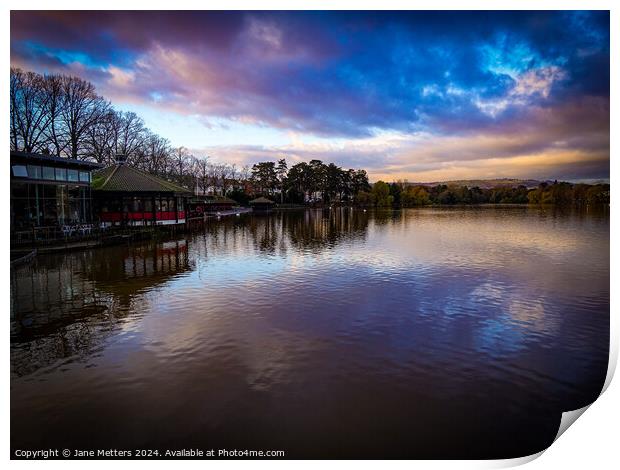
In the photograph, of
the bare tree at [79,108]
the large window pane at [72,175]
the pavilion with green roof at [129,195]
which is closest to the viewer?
the large window pane at [72,175]

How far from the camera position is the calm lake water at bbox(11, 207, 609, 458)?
14.7ft

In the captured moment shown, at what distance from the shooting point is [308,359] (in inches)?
242

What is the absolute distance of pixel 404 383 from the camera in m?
5.42

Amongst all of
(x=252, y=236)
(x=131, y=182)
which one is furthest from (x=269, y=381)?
(x=131, y=182)

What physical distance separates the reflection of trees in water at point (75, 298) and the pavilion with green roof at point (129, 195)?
8.59 metres

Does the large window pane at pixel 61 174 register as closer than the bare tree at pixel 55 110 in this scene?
No

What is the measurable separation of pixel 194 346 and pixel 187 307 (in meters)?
2.43

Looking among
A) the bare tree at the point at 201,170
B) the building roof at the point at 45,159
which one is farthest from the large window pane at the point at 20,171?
the bare tree at the point at 201,170

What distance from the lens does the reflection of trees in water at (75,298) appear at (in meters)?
6.60

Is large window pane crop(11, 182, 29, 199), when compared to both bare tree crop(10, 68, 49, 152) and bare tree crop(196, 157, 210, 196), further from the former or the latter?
bare tree crop(196, 157, 210, 196)

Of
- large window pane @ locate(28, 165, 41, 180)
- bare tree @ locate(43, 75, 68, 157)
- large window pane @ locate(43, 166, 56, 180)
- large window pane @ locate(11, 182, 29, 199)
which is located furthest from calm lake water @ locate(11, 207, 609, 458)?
bare tree @ locate(43, 75, 68, 157)

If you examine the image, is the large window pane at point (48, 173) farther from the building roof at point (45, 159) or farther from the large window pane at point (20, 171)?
the large window pane at point (20, 171)
